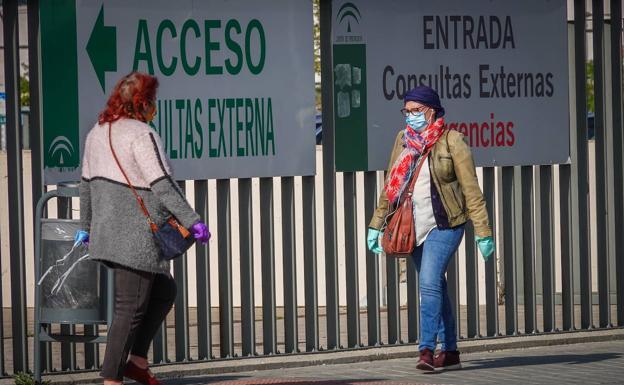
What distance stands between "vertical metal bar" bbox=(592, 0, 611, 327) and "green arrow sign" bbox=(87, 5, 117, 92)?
3.47 metres

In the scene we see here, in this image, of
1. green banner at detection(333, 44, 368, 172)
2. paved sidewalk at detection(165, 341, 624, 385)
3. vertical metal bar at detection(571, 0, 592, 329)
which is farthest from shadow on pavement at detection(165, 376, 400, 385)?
vertical metal bar at detection(571, 0, 592, 329)

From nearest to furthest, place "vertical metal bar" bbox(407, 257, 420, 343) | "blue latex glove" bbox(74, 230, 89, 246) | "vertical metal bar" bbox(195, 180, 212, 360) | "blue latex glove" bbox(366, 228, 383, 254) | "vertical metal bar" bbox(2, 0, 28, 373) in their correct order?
"blue latex glove" bbox(74, 230, 89, 246) → "vertical metal bar" bbox(2, 0, 28, 373) → "blue latex glove" bbox(366, 228, 383, 254) → "vertical metal bar" bbox(195, 180, 212, 360) → "vertical metal bar" bbox(407, 257, 420, 343)

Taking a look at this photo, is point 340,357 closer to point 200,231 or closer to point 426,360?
point 426,360

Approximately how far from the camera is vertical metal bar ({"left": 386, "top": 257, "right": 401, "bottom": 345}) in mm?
8562

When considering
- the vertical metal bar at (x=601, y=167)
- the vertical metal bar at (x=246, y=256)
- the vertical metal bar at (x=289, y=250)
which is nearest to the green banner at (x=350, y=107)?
the vertical metal bar at (x=289, y=250)

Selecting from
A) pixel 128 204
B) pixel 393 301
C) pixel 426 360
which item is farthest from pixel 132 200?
pixel 393 301

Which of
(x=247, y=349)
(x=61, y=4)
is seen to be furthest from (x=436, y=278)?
(x=61, y=4)

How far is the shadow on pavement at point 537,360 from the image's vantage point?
810 centimetres

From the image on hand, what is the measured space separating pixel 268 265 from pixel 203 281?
46 cm

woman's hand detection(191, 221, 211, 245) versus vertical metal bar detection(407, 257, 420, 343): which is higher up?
woman's hand detection(191, 221, 211, 245)

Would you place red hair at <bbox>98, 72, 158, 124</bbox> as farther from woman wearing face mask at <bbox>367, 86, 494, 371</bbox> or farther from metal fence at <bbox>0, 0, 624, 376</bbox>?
woman wearing face mask at <bbox>367, 86, 494, 371</bbox>

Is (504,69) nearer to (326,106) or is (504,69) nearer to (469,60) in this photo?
(469,60)

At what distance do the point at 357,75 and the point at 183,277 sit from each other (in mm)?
1707

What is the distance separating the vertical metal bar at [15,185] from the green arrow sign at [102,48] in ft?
1.40
